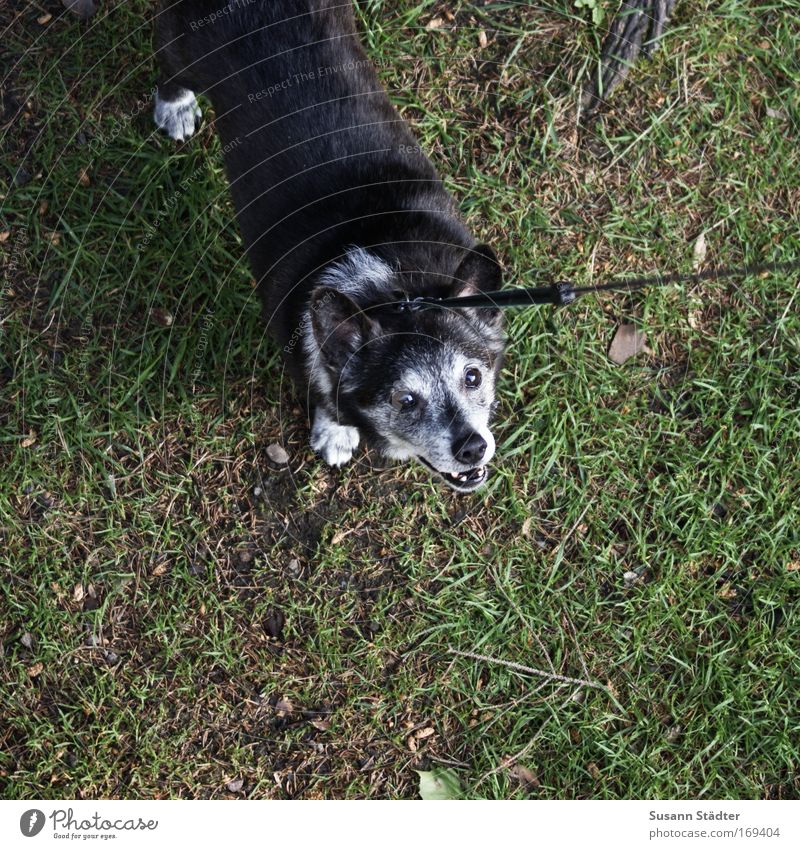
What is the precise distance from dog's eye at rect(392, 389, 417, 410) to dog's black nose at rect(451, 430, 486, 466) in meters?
0.29

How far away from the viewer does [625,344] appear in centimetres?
514

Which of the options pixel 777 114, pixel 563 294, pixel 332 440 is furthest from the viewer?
pixel 777 114

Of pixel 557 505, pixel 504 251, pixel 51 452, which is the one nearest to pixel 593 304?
pixel 504 251

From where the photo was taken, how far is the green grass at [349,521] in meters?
4.95

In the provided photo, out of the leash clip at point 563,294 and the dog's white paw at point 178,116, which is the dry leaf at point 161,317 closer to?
the dog's white paw at point 178,116

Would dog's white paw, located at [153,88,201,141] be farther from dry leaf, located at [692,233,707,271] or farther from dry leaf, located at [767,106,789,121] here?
dry leaf, located at [767,106,789,121]

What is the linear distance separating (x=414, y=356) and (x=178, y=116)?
7.73 ft

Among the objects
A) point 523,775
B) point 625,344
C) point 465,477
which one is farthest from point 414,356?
point 523,775

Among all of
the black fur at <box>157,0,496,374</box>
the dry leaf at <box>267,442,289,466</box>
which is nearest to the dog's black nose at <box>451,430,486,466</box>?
the black fur at <box>157,0,496,374</box>

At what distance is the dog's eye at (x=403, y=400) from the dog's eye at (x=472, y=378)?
0.28 m

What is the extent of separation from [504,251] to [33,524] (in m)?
3.38

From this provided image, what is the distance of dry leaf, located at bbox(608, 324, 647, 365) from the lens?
16.8 feet

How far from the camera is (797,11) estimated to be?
5281 mm

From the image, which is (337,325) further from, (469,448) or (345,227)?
(469,448)
